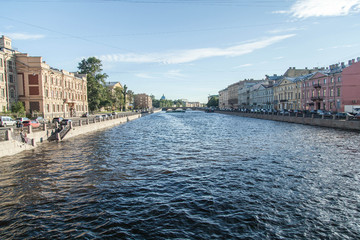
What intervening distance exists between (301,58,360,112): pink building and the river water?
41760 mm

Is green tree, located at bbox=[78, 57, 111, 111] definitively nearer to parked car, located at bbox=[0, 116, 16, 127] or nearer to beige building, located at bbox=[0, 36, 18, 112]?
beige building, located at bbox=[0, 36, 18, 112]

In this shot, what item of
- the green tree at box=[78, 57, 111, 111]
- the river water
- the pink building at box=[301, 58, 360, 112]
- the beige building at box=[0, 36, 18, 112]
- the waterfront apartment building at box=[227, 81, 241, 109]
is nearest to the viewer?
the river water

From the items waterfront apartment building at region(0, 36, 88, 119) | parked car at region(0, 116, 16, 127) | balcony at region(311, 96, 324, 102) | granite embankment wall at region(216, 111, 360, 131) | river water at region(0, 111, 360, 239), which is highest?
waterfront apartment building at region(0, 36, 88, 119)

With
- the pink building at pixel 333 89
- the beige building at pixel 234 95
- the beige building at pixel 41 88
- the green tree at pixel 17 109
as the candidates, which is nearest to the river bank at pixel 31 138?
the green tree at pixel 17 109

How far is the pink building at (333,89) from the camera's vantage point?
5175 centimetres

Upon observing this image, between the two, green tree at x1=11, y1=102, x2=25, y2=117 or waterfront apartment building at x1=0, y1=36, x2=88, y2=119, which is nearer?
green tree at x1=11, y1=102, x2=25, y2=117

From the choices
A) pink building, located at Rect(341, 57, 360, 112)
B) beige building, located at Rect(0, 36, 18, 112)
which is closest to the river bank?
beige building, located at Rect(0, 36, 18, 112)

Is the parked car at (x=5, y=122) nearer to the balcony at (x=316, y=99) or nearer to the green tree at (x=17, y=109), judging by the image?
the green tree at (x=17, y=109)

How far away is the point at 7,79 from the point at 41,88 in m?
6.09

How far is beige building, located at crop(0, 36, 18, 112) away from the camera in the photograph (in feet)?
140

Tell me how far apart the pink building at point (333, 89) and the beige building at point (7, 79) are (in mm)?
68828

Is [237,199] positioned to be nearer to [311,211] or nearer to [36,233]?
[311,211]

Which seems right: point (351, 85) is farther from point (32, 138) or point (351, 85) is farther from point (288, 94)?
point (32, 138)

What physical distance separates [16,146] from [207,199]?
18.1m
